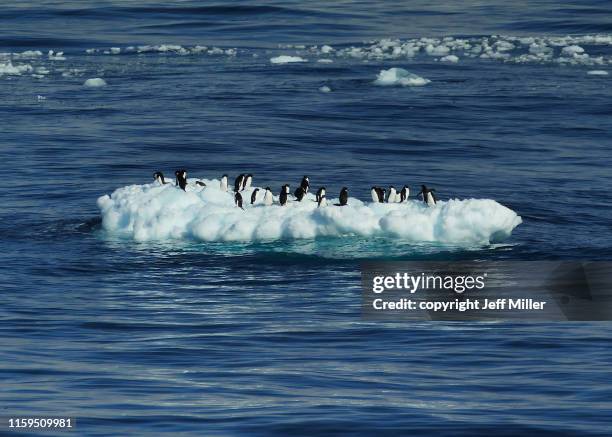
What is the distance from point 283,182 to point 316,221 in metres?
9.12

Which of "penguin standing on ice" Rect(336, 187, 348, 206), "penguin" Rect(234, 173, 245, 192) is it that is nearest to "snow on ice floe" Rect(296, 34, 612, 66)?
"penguin" Rect(234, 173, 245, 192)

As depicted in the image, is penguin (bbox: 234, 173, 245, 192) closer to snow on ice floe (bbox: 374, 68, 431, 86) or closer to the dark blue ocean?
the dark blue ocean

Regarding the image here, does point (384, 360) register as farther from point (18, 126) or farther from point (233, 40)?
Result: point (233, 40)

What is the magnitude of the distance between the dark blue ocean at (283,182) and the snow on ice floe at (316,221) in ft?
1.07

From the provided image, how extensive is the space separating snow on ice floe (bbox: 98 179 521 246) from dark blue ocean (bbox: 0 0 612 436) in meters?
0.32

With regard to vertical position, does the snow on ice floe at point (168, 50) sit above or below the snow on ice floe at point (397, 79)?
above

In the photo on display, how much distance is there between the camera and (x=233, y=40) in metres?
72.7

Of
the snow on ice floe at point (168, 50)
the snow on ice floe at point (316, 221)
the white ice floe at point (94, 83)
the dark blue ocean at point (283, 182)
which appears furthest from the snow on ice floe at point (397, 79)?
the snow on ice floe at point (316, 221)

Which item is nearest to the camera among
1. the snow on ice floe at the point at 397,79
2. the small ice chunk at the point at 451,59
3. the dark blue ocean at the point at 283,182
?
the dark blue ocean at the point at 283,182

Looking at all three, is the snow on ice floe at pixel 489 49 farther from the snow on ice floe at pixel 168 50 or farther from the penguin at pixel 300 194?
the penguin at pixel 300 194

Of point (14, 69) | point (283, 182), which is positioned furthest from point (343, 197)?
point (14, 69)

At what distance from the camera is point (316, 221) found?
3014cm

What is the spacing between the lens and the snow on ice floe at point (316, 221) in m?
29.8

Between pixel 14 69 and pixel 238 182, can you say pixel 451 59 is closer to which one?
pixel 14 69
